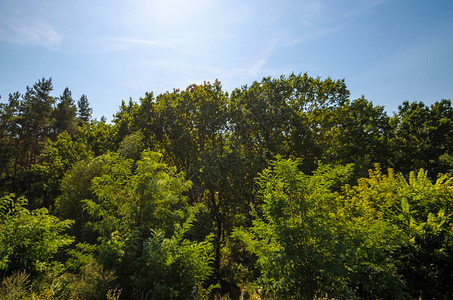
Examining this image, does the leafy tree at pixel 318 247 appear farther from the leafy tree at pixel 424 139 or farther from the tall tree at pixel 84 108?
the tall tree at pixel 84 108

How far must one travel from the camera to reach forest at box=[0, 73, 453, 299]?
508 centimetres

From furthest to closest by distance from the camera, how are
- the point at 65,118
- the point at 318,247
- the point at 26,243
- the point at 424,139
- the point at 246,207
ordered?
the point at 65,118, the point at 424,139, the point at 246,207, the point at 26,243, the point at 318,247

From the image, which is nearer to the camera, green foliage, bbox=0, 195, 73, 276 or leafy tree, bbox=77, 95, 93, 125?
green foliage, bbox=0, 195, 73, 276

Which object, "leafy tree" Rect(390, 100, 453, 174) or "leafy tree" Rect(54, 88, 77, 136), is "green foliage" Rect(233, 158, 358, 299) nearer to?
"leafy tree" Rect(390, 100, 453, 174)

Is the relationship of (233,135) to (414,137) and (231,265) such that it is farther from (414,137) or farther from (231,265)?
(414,137)

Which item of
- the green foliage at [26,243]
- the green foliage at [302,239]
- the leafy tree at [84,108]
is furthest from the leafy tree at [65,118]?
the green foliage at [302,239]

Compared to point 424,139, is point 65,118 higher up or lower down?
higher up

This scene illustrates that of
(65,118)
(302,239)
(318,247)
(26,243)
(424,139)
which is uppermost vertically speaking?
(65,118)

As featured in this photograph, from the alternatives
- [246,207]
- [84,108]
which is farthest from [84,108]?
[246,207]

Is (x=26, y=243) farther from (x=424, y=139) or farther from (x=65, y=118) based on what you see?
(x=65, y=118)

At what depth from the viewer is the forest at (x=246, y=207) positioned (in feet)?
16.7

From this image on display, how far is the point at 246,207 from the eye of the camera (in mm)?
15438

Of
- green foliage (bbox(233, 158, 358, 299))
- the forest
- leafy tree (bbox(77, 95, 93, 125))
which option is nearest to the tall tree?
leafy tree (bbox(77, 95, 93, 125))

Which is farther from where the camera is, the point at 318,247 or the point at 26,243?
the point at 26,243
